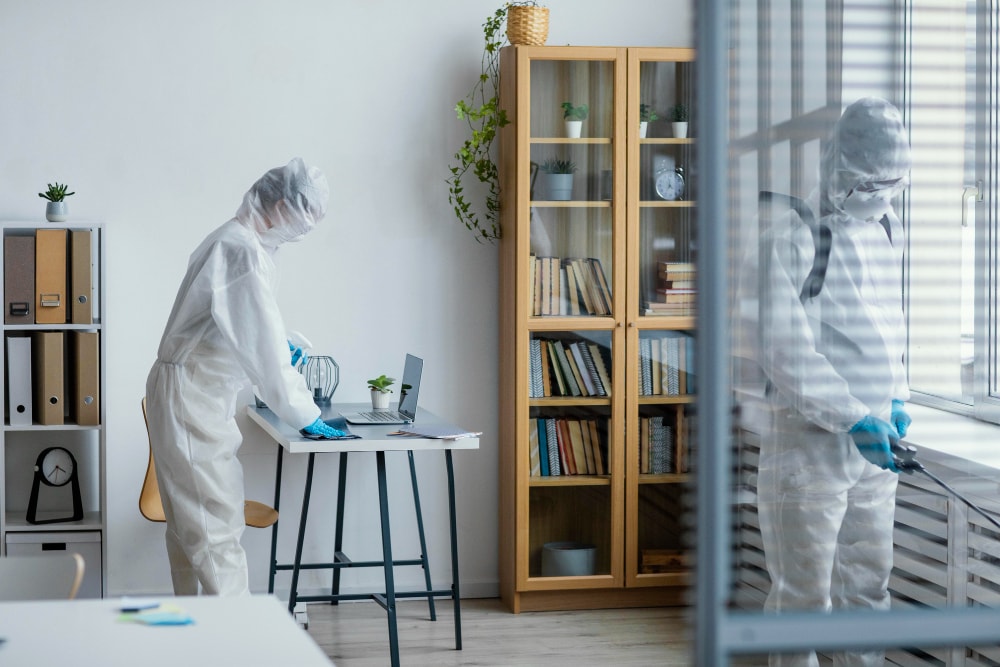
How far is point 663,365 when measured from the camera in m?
4.24

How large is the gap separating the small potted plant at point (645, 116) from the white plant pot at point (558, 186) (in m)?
0.32

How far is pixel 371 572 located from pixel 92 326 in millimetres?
1464

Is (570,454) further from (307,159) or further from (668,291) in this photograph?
(307,159)

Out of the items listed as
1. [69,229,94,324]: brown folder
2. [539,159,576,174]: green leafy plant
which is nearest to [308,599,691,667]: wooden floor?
[69,229,94,324]: brown folder

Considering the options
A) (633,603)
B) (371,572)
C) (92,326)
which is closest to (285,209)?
(92,326)

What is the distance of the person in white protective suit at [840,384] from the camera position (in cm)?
129

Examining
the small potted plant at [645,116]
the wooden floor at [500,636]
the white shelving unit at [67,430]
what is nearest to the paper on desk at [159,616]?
the wooden floor at [500,636]

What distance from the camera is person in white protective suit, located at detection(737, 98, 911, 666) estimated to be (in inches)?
50.8

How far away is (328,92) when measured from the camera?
4.25 metres

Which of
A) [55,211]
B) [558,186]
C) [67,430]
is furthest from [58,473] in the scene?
[558,186]

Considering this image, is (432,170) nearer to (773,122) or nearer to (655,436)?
(655,436)

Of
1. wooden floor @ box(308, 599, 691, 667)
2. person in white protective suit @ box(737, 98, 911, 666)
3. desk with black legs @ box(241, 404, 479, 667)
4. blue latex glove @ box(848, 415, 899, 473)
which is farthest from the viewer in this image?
wooden floor @ box(308, 599, 691, 667)

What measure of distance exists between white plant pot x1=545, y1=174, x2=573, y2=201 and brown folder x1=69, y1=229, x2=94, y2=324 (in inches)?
66.9

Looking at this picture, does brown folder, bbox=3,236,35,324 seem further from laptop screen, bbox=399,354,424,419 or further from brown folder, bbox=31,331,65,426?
laptop screen, bbox=399,354,424,419
